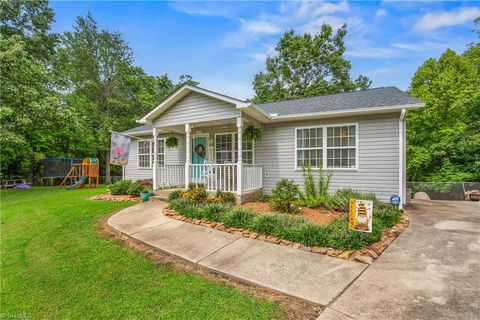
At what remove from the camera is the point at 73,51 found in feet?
57.5

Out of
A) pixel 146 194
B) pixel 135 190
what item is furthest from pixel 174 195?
pixel 135 190

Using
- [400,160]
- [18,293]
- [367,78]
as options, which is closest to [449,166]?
[400,160]

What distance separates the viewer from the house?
262 inches

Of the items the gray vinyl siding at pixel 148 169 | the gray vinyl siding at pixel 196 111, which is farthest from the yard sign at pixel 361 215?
the gray vinyl siding at pixel 148 169

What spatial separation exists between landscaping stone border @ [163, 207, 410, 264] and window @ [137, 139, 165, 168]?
6.11 m

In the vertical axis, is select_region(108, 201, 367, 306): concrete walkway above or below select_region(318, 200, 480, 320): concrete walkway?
below

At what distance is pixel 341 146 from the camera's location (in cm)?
729

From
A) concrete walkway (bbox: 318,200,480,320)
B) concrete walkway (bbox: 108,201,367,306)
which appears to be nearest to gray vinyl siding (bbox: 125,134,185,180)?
concrete walkway (bbox: 108,201,367,306)

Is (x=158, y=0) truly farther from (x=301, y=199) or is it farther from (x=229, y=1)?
(x=301, y=199)

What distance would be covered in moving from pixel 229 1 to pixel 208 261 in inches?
340

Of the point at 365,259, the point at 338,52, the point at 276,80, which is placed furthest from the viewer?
the point at 276,80

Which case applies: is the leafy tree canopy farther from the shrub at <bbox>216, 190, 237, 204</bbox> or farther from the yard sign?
the shrub at <bbox>216, 190, 237, 204</bbox>

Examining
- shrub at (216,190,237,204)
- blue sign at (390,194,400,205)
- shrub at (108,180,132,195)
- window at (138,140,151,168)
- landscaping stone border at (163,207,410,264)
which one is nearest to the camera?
landscaping stone border at (163,207,410,264)

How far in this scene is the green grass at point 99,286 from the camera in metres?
2.51
